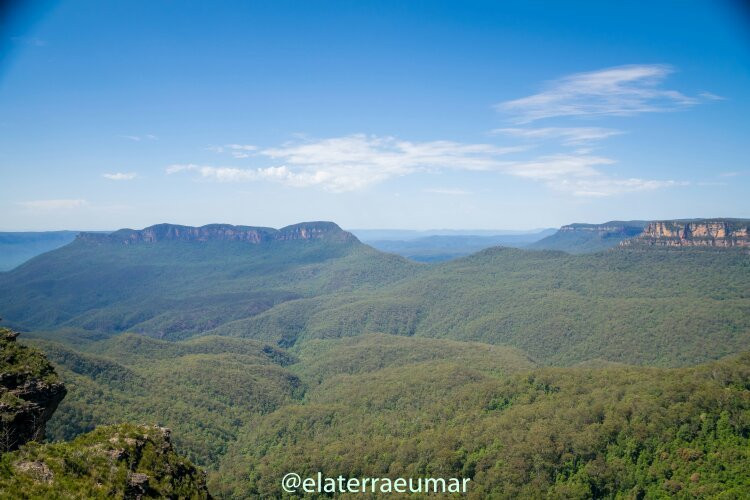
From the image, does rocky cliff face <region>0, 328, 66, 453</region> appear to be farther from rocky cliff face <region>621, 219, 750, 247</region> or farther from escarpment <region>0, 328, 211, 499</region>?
rocky cliff face <region>621, 219, 750, 247</region>

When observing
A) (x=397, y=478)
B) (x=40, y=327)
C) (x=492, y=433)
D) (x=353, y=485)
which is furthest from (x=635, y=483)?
(x=40, y=327)

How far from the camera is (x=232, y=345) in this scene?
13500 cm

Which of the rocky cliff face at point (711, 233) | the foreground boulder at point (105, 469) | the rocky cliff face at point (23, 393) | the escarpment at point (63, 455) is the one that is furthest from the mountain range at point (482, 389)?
the rocky cliff face at point (23, 393)

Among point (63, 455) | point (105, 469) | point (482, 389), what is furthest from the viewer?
point (482, 389)

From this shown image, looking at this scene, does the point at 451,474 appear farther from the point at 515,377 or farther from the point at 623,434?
the point at 515,377

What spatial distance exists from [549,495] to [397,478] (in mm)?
16721

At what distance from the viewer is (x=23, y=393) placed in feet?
95.6

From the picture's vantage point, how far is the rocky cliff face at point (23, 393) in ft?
88.9

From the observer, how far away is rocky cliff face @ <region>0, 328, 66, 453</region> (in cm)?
2711

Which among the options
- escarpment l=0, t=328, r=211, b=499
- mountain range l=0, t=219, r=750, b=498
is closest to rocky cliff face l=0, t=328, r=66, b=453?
escarpment l=0, t=328, r=211, b=499

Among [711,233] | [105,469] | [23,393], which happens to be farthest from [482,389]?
[711,233]

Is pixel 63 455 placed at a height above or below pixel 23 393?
below

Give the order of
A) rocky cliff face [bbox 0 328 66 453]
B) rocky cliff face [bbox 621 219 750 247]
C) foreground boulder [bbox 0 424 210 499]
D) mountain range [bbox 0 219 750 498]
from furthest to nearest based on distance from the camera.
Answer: rocky cliff face [bbox 621 219 750 247]
mountain range [bbox 0 219 750 498]
rocky cliff face [bbox 0 328 66 453]
foreground boulder [bbox 0 424 210 499]

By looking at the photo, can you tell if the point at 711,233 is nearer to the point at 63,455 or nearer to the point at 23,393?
the point at 63,455
